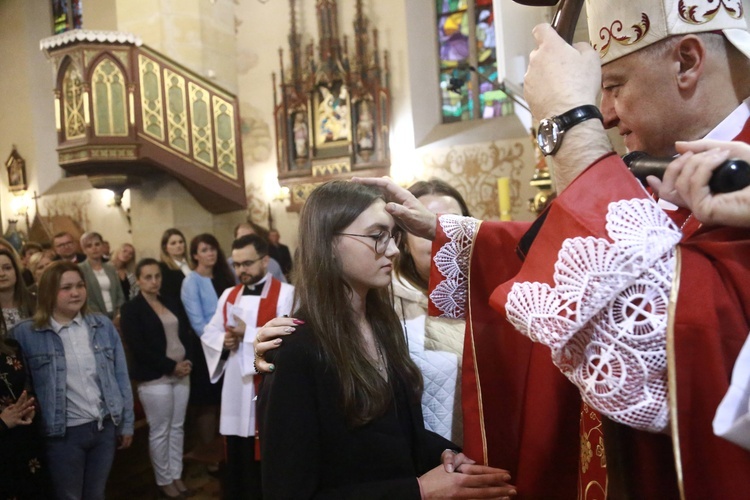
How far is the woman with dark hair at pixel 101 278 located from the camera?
20.3ft

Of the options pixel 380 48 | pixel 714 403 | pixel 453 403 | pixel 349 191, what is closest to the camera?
pixel 714 403

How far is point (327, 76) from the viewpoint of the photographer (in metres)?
10.5

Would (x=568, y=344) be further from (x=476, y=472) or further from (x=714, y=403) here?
(x=476, y=472)

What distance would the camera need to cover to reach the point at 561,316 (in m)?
0.90

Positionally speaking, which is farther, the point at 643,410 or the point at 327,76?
the point at 327,76

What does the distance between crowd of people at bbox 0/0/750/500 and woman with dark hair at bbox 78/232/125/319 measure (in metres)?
4.61

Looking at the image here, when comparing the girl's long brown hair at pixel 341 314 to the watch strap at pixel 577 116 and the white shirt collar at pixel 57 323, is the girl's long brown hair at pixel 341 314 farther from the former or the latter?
the white shirt collar at pixel 57 323

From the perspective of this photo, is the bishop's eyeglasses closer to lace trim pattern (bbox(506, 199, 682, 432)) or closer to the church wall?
lace trim pattern (bbox(506, 199, 682, 432))

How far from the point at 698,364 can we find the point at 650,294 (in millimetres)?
111

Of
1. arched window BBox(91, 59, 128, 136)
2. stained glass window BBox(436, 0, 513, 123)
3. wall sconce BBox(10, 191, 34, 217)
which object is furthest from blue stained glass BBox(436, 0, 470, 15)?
wall sconce BBox(10, 191, 34, 217)

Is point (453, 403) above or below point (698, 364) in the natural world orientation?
below

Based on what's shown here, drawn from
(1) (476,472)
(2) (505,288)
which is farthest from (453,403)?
(2) (505,288)

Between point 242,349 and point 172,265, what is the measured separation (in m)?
2.33

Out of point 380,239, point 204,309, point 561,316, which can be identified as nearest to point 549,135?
point 561,316
